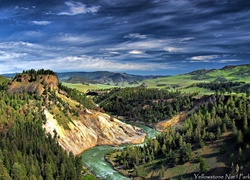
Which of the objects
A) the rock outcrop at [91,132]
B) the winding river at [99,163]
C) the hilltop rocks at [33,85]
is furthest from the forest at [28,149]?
the hilltop rocks at [33,85]

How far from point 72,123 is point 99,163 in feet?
135

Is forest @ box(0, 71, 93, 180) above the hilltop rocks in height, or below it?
below

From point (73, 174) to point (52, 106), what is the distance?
2952 inches

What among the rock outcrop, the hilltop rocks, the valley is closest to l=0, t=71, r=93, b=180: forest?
the valley

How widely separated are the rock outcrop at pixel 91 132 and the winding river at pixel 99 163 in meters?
5.51

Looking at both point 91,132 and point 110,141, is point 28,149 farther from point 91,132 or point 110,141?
point 110,141

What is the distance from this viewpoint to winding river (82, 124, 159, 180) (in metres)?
120

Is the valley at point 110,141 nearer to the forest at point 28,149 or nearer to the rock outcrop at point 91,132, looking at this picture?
the rock outcrop at point 91,132

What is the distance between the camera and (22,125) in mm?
137250

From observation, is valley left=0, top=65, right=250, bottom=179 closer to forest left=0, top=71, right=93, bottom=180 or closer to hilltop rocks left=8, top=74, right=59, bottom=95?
hilltop rocks left=8, top=74, right=59, bottom=95

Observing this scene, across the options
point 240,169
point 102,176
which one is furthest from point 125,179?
point 240,169

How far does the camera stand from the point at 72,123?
16838 centimetres

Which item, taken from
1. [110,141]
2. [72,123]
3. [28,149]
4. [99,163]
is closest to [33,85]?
[72,123]

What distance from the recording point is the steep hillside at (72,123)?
6166 inches
